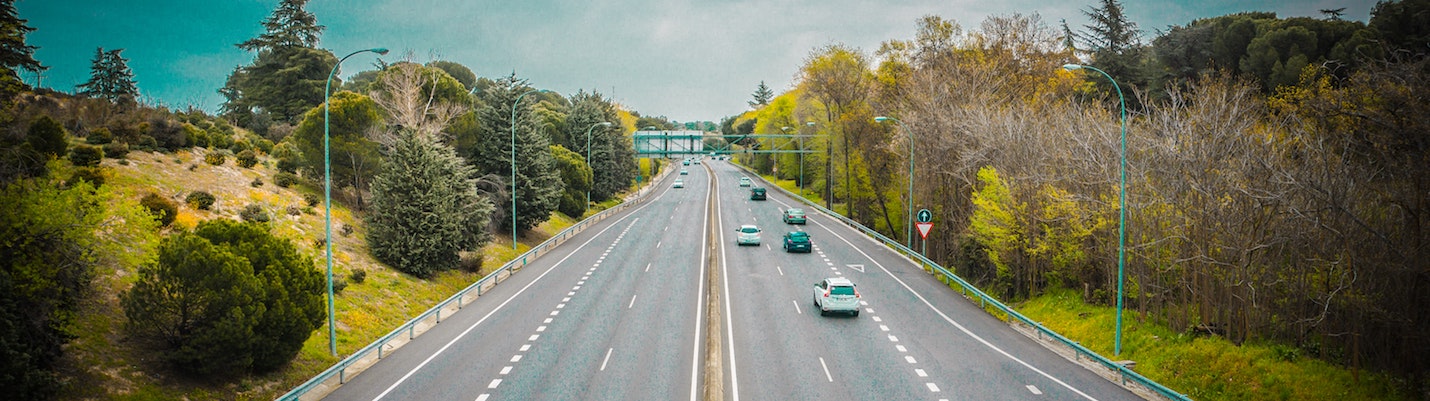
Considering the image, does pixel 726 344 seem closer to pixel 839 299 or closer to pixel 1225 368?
pixel 839 299

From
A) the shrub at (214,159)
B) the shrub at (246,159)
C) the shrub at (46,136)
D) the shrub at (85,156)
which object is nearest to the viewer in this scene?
the shrub at (46,136)

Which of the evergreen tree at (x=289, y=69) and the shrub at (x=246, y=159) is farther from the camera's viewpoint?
the evergreen tree at (x=289, y=69)

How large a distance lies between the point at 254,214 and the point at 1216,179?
106 ft

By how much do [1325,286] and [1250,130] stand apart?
476 centimetres

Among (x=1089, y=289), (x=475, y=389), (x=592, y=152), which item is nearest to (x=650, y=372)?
(x=475, y=389)

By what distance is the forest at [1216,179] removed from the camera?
15.9 m

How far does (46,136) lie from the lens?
75.8 feet

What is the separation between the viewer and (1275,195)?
17250mm

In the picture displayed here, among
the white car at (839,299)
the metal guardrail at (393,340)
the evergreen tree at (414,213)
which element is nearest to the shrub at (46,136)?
the evergreen tree at (414,213)

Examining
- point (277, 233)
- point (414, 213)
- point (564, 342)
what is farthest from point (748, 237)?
point (277, 233)

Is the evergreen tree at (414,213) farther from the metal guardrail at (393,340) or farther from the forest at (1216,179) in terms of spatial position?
the forest at (1216,179)

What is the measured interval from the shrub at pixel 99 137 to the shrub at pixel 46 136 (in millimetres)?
6914

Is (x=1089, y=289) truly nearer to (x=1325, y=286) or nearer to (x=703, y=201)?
(x=1325, y=286)

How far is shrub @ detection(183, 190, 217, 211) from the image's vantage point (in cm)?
2727
